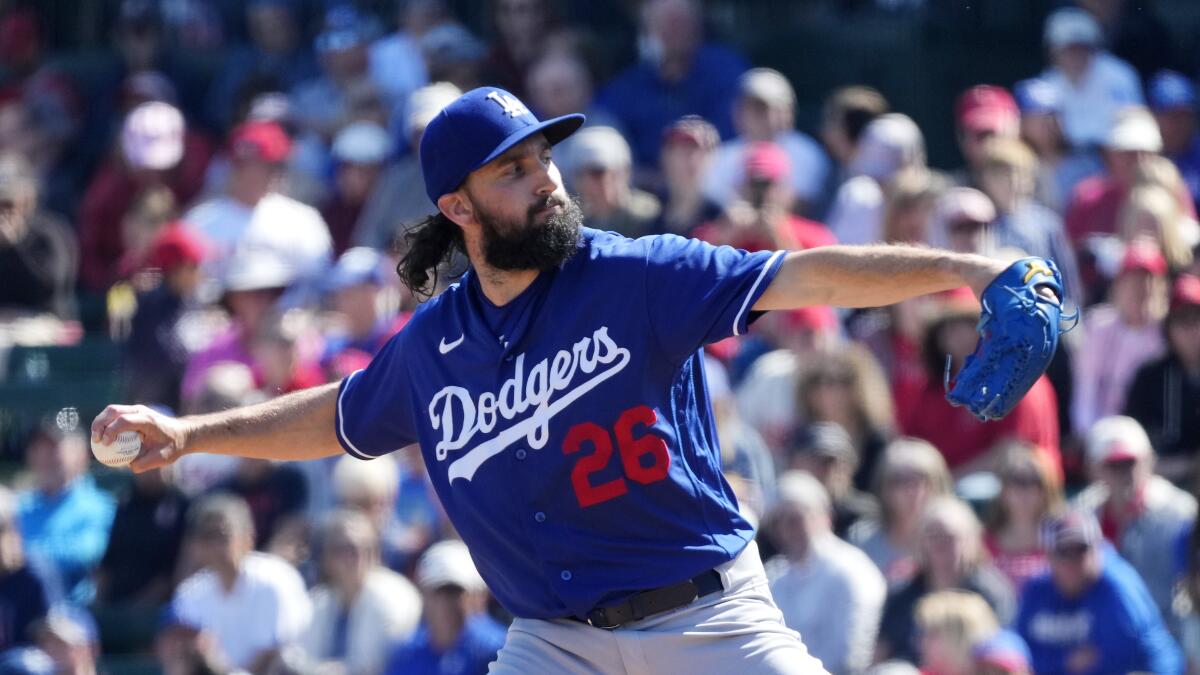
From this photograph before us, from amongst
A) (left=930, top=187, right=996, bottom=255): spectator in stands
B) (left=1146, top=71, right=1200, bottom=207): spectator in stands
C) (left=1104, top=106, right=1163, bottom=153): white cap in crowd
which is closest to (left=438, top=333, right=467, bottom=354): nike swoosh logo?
(left=930, top=187, right=996, bottom=255): spectator in stands

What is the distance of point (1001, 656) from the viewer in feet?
22.4

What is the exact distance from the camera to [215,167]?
11609mm

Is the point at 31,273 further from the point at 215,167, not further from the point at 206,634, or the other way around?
the point at 206,634

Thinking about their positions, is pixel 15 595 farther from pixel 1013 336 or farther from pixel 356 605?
pixel 1013 336

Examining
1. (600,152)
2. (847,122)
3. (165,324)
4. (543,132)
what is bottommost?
(165,324)

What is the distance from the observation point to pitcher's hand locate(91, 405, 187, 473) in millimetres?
4516

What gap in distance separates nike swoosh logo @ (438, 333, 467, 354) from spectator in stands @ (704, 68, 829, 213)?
5.21 meters

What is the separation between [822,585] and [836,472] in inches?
26.6

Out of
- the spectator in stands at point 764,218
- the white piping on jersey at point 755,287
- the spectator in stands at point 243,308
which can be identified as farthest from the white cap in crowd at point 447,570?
the white piping on jersey at point 755,287

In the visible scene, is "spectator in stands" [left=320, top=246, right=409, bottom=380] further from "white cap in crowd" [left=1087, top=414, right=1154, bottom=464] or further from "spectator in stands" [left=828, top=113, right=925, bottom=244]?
"white cap in crowd" [left=1087, top=414, right=1154, bottom=464]

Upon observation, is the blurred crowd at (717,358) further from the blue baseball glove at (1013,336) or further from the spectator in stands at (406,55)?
the blue baseball glove at (1013,336)

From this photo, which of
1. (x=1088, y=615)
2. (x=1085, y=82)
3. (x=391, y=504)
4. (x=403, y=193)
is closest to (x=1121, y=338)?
(x=1088, y=615)

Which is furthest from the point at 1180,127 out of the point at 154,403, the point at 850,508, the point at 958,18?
the point at 154,403

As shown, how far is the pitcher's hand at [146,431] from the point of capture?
14.8 feet
